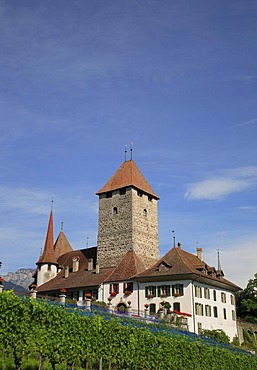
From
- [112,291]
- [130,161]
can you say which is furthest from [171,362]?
[130,161]

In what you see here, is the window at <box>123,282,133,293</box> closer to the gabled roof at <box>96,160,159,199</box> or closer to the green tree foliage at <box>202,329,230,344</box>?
the green tree foliage at <box>202,329,230,344</box>

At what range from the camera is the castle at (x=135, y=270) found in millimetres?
44031

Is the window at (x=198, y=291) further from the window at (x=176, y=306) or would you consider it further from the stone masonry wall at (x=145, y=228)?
the stone masonry wall at (x=145, y=228)

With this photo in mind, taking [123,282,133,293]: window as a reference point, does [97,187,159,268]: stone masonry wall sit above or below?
above

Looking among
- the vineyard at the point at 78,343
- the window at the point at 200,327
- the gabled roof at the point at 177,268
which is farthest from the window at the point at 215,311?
the vineyard at the point at 78,343

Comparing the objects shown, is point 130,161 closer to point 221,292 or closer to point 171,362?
point 221,292

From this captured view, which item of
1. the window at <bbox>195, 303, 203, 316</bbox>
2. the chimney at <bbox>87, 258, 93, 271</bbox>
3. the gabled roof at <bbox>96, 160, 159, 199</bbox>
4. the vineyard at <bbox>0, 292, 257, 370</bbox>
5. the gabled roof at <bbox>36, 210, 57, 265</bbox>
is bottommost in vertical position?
the vineyard at <bbox>0, 292, 257, 370</bbox>

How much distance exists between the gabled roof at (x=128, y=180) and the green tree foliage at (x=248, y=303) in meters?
15.9

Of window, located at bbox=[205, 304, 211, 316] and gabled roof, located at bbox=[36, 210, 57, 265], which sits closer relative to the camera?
window, located at bbox=[205, 304, 211, 316]

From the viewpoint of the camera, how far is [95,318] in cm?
1955

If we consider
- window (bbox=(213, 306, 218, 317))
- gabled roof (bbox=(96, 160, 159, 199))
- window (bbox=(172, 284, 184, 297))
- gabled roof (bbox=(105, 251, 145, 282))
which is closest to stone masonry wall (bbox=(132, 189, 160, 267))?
gabled roof (bbox=(96, 160, 159, 199))

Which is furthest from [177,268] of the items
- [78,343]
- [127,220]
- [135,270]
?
[78,343]

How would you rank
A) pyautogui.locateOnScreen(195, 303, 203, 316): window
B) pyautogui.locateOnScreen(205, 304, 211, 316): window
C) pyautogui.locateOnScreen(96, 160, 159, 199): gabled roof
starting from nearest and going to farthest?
pyautogui.locateOnScreen(195, 303, 203, 316): window → pyautogui.locateOnScreen(205, 304, 211, 316): window → pyautogui.locateOnScreen(96, 160, 159, 199): gabled roof

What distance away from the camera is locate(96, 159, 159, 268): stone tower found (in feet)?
172
